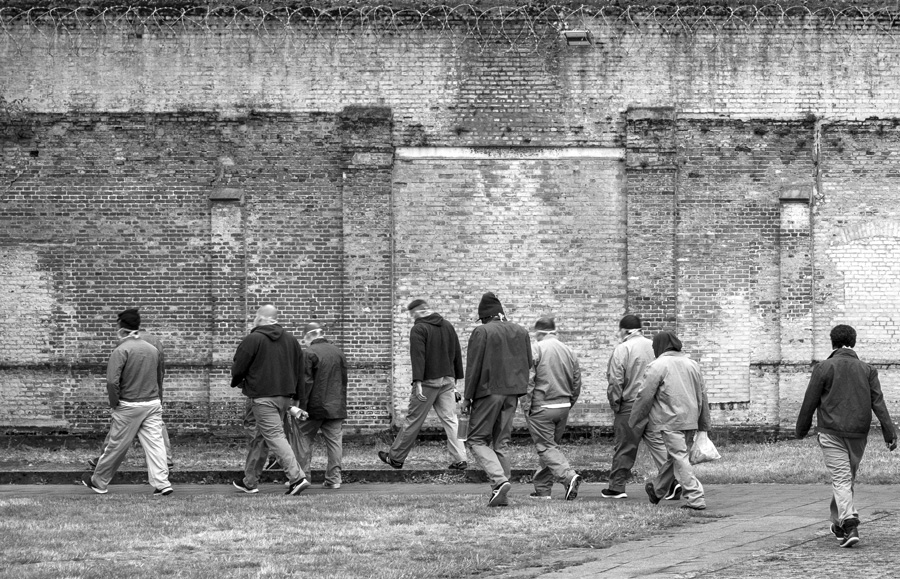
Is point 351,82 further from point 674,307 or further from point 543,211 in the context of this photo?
point 674,307

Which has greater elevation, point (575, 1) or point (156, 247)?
point (575, 1)

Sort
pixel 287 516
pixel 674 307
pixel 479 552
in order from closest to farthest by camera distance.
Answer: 1. pixel 479 552
2. pixel 287 516
3. pixel 674 307

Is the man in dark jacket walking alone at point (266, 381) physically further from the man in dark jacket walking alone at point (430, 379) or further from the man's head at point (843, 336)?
the man's head at point (843, 336)

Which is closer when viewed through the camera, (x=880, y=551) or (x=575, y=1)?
(x=880, y=551)

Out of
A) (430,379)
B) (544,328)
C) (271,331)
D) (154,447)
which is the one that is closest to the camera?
(544,328)

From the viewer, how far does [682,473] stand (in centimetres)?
1060

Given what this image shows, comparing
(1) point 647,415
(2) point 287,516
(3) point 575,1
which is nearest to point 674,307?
(3) point 575,1

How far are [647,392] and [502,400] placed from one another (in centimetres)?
130

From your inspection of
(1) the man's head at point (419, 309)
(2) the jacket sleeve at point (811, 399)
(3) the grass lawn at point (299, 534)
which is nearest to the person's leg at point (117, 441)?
(3) the grass lawn at point (299, 534)

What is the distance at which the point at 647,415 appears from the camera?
11.1m

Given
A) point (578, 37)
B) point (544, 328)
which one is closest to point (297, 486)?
point (544, 328)

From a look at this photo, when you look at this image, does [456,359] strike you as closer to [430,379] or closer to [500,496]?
[430,379]

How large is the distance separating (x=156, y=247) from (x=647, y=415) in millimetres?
8289

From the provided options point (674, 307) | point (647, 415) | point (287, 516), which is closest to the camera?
point (287, 516)
